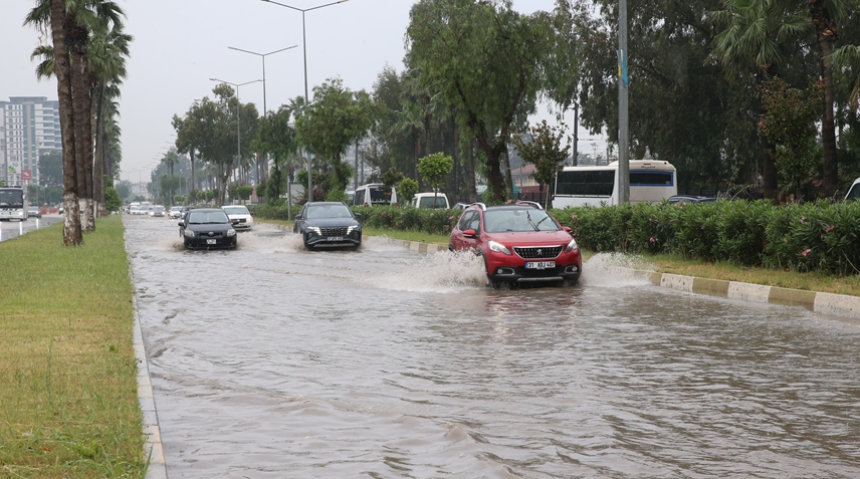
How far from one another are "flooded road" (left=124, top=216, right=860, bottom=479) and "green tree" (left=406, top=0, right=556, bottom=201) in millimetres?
22706

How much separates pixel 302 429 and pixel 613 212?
16.9m

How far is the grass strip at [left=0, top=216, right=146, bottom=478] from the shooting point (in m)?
5.39

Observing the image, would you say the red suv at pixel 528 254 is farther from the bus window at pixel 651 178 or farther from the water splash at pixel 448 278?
the bus window at pixel 651 178

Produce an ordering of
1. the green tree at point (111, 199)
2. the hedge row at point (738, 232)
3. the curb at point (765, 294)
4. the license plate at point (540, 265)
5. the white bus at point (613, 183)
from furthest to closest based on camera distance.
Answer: the green tree at point (111, 199) < the white bus at point (613, 183) < the license plate at point (540, 265) < the hedge row at point (738, 232) < the curb at point (765, 294)

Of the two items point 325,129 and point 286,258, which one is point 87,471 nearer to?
point 286,258

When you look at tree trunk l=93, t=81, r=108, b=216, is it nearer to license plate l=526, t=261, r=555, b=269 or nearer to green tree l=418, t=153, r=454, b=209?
green tree l=418, t=153, r=454, b=209

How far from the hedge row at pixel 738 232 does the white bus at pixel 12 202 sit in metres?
67.3

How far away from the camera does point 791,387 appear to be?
7914 mm

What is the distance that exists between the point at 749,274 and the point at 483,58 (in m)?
22.4

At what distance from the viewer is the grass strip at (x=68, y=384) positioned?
539 cm

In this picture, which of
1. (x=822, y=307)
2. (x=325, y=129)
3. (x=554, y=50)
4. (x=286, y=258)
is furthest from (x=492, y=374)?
(x=325, y=129)

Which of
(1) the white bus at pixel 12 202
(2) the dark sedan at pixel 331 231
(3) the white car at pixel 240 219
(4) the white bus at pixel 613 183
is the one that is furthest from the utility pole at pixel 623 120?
(1) the white bus at pixel 12 202

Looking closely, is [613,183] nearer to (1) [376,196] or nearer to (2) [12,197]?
(1) [376,196]

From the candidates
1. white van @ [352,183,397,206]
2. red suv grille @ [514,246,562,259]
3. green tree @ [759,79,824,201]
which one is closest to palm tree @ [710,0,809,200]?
green tree @ [759,79,824,201]
